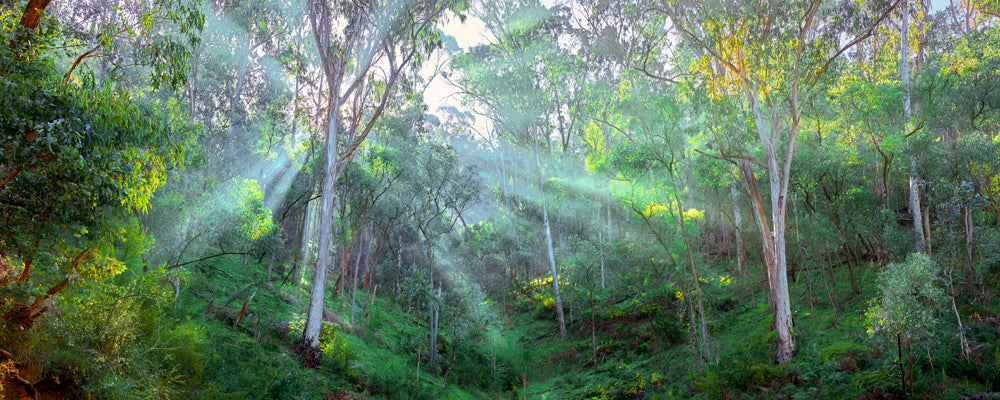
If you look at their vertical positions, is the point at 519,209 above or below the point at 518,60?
below

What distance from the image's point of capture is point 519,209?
33688 mm

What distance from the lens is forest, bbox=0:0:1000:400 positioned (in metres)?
6.20

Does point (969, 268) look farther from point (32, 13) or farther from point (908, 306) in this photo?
point (32, 13)

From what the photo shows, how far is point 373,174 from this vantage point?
899 inches

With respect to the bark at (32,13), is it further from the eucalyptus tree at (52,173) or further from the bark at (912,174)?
the bark at (912,174)

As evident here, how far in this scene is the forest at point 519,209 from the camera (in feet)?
20.3

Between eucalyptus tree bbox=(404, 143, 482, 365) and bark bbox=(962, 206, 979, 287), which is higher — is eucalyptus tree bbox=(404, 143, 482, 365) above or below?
above

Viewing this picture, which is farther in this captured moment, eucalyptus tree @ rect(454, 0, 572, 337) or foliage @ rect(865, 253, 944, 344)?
eucalyptus tree @ rect(454, 0, 572, 337)

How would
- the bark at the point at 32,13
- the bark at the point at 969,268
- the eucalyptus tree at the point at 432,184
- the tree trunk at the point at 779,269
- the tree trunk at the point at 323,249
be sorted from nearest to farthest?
1. the bark at the point at 32,13
2. the tree trunk at the point at 779,269
3. the bark at the point at 969,268
4. the tree trunk at the point at 323,249
5. the eucalyptus tree at the point at 432,184

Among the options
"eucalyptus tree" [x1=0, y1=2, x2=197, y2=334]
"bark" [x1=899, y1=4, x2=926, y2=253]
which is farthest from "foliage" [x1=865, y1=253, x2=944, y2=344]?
"eucalyptus tree" [x1=0, y1=2, x2=197, y2=334]

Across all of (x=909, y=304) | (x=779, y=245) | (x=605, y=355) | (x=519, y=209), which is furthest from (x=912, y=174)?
(x=519, y=209)

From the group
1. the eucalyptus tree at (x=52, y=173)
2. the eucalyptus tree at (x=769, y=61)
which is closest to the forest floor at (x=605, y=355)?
the eucalyptus tree at (x=769, y=61)

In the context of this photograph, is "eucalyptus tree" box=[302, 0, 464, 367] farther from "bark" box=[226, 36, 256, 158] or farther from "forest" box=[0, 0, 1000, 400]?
"bark" box=[226, 36, 256, 158]

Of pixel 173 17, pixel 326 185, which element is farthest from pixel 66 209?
pixel 326 185
